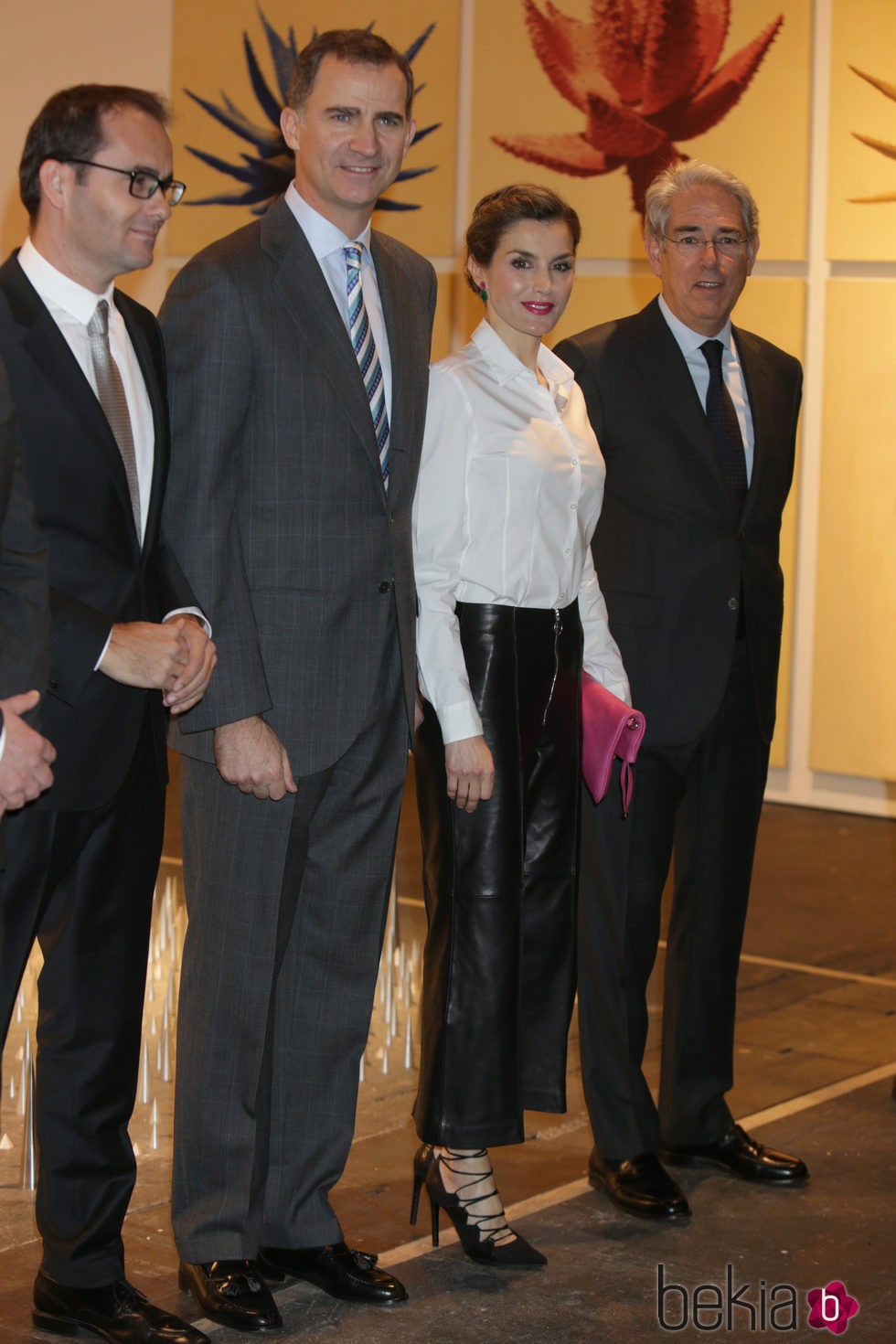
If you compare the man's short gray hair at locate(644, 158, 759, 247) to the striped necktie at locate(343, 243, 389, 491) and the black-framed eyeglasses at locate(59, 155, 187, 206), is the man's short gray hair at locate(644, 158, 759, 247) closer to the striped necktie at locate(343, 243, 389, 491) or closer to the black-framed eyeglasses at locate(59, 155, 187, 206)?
the striped necktie at locate(343, 243, 389, 491)

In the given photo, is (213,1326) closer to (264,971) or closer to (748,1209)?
(264,971)

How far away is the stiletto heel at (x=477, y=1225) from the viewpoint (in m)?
2.87

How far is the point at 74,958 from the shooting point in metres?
2.46

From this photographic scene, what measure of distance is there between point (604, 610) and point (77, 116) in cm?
127

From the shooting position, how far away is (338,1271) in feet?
8.89

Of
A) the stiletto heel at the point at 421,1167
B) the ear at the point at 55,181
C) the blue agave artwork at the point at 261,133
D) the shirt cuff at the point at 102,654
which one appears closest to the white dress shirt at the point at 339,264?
the ear at the point at 55,181

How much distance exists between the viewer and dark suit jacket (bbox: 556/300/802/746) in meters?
3.24

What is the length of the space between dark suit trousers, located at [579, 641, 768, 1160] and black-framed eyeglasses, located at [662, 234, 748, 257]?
766 mm

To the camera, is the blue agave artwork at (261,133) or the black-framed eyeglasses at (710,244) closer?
the black-framed eyeglasses at (710,244)

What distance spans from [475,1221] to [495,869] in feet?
1.99

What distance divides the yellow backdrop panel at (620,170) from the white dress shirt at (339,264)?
5.11m

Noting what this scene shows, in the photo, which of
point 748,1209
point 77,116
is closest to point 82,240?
point 77,116

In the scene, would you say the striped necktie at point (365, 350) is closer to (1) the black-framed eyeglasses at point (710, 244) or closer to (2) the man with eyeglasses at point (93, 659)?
(2) the man with eyeglasses at point (93, 659)

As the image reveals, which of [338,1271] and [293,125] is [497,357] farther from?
[338,1271]
